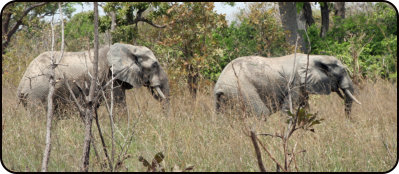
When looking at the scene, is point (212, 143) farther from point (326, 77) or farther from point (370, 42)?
point (370, 42)

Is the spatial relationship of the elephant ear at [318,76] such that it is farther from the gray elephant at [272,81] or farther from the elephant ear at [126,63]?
the elephant ear at [126,63]

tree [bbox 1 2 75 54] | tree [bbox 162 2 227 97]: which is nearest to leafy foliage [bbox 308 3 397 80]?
tree [bbox 162 2 227 97]

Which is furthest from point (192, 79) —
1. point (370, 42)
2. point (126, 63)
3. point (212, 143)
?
point (212, 143)

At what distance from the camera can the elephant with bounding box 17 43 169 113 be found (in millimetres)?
5855

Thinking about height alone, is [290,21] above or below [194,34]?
above

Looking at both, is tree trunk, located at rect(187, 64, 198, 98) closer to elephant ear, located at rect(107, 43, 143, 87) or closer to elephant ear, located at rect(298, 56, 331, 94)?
elephant ear, located at rect(107, 43, 143, 87)

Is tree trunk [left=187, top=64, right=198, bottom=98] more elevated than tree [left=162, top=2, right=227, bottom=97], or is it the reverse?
tree [left=162, top=2, right=227, bottom=97]

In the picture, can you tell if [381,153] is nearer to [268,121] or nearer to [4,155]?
[268,121]

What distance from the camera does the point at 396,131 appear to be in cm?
484

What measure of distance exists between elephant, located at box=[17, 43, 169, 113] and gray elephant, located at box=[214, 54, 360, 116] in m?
1.05

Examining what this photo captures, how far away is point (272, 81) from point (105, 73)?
7.34 ft

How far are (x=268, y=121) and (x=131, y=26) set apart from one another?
4.03 metres

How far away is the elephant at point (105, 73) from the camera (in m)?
5.86

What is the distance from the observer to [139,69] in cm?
659
